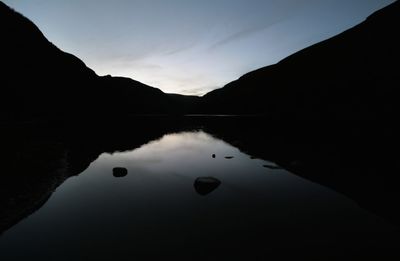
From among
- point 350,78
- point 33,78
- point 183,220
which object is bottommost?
point 183,220

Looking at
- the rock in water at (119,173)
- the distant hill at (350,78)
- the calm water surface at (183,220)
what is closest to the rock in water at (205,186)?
the calm water surface at (183,220)

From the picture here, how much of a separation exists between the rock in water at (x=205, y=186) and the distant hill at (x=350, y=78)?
80.6 m

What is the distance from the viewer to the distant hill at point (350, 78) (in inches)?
3521

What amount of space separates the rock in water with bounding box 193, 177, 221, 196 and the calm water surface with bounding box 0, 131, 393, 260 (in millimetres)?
403

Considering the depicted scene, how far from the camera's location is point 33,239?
1009 centimetres

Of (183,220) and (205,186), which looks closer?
(183,220)

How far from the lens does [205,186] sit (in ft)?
55.0

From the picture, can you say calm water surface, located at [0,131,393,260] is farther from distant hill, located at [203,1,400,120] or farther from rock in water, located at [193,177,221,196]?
distant hill, located at [203,1,400,120]

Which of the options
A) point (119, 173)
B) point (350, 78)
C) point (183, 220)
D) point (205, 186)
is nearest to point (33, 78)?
point (119, 173)

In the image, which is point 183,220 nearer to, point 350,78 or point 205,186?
point 205,186

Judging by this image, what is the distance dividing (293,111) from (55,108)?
161813mm

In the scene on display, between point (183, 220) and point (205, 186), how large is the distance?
Answer: 16.2ft

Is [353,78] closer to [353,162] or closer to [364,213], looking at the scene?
[353,162]

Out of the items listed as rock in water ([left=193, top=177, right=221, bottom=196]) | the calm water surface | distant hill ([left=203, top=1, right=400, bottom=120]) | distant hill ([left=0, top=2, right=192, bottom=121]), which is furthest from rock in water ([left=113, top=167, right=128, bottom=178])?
distant hill ([left=0, top=2, right=192, bottom=121])
